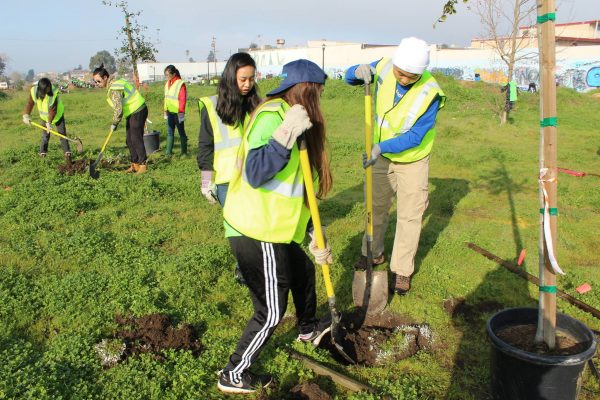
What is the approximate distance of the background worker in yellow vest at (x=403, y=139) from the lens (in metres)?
3.71

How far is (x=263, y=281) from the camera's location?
2.70 m

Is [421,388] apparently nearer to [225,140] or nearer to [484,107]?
[225,140]

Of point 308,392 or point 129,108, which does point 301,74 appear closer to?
point 308,392

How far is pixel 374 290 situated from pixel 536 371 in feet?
5.03

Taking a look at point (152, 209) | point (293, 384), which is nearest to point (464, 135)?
point (152, 209)

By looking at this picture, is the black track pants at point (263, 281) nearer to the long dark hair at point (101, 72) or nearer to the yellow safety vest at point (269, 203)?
the yellow safety vest at point (269, 203)

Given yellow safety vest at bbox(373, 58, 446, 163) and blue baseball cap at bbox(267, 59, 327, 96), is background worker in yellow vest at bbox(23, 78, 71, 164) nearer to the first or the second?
yellow safety vest at bbox(373, 58, 446, 163)

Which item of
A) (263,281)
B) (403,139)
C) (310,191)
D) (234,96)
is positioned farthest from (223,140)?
(263,281)

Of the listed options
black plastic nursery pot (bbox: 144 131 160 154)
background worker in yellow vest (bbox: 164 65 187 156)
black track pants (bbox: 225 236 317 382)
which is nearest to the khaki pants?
black track pants (bbox: 225 236 317 382)

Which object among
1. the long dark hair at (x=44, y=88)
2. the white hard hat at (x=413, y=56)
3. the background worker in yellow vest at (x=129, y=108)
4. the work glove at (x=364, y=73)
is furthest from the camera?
the long dark hair at (x=44, y=88)

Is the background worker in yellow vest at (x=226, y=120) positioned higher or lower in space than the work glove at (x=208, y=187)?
higher

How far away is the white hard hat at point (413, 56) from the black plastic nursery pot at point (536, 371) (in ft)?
6.26

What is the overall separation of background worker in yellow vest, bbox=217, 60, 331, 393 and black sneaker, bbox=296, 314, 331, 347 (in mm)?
498

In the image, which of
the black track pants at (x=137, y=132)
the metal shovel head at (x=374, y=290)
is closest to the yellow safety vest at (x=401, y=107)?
the metal shovel head at (x=374, y=290)
